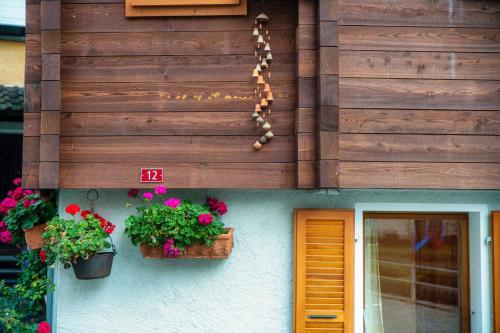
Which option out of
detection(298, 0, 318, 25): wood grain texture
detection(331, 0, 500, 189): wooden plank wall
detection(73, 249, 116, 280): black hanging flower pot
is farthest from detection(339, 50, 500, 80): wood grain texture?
detection(73, 249, 116, 280): black hanging flower pot

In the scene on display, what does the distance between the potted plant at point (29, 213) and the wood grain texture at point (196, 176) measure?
45 centimetres

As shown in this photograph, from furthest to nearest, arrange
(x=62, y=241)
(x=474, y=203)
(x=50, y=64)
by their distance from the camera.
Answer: (x=474, y=203)
(x=50, y=64)
(x=62, y=241)

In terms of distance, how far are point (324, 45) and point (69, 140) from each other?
2.28 meters

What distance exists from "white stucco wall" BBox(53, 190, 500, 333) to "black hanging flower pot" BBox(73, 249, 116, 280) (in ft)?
1.03

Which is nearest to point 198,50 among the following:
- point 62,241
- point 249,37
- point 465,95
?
point 249,37

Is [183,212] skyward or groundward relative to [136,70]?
groundward

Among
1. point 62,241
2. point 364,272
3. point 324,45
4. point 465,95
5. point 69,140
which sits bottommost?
point 364,272

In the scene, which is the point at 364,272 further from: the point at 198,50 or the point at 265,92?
the point at 198,50

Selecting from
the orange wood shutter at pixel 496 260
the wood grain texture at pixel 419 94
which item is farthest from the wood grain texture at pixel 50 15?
the orange wood shutter at pixel 496 260

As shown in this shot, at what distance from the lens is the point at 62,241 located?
13.7ft

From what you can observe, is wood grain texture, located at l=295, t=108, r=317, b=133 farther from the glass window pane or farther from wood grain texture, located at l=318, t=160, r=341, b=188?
the glass window pane

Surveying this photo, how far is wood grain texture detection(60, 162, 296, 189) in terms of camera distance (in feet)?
14.9

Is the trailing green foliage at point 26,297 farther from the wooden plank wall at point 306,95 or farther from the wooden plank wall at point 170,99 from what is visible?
the wooden plank wall at point 306,95

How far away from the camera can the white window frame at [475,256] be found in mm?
4766
